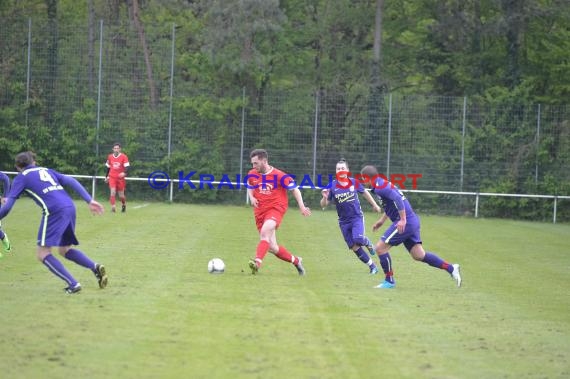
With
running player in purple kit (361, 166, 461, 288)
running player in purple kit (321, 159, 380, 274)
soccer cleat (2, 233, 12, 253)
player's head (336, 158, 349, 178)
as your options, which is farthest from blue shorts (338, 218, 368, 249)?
soccer cleat (2, 233, 12, 253)

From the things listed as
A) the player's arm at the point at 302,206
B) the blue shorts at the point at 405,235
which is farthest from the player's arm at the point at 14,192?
the blue shorts at the point at 405,235

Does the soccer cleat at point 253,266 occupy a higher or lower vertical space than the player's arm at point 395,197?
lower

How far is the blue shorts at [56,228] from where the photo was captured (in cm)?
1021

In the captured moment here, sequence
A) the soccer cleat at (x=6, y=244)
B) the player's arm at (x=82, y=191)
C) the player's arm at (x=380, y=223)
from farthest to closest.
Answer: the soccer cleat at (x=6, y=244)
the player's arm at (x=380, y=223)
the player's arm at (x=82, y=191)

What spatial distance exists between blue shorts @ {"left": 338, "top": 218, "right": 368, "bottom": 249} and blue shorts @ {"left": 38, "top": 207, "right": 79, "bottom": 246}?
4675mm

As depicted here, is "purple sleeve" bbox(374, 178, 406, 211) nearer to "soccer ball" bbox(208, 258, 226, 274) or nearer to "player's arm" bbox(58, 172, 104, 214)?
"soccer ball" bbox(208, 258, 226, 274)

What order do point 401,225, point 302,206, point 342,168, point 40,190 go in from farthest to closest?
point 342,168, point 302,206, point 401,225, point 40,190

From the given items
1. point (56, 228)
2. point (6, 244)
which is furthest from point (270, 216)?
A: point (6, 244)

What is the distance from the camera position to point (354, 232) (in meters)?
13.6

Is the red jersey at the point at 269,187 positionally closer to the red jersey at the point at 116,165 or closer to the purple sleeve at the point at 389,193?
the purple sleeve at the point at 389,193

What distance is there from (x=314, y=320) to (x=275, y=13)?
1070 inches

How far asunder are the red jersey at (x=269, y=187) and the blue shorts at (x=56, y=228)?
3.38m

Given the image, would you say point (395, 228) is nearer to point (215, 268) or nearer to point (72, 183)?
point (215, 268)

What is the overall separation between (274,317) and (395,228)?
3.34 m
